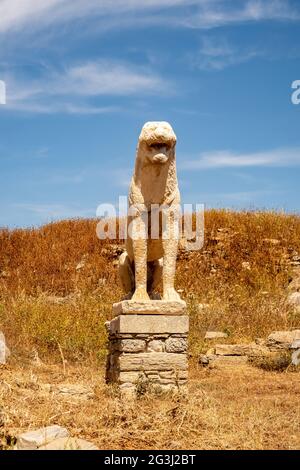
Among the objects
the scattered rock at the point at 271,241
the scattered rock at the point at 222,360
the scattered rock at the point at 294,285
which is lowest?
the scattered rock at the point at 222,360

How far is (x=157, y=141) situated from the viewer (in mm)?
6246

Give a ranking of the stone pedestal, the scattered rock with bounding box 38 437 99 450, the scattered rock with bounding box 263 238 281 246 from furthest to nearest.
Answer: the scattered rock with bounding box 263 238 281 246 < the stone pedestal < the scattered rock with bounding box 38 437 99 450

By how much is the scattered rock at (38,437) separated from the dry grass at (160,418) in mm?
203

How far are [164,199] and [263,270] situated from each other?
8783 mm

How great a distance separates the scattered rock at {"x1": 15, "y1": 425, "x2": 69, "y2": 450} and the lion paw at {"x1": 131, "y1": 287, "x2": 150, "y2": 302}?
2.04 metres

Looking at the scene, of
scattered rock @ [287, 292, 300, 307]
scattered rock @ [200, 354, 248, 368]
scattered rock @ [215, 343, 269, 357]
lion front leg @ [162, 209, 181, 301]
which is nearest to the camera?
lion front leg @ [162, 209, 181, 301]

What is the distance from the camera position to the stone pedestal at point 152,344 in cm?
622

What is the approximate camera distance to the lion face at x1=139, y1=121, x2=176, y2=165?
20.5 ft

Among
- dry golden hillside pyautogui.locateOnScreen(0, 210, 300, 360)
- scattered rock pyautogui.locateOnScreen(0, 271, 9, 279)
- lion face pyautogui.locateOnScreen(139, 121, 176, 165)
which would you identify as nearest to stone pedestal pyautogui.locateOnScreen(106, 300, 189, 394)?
lion face pyautogui.locateOnScreen(139, 121, 176, 165)

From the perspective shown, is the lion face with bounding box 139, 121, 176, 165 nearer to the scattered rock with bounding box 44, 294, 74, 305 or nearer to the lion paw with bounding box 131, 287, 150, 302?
the lion paw with bounding box 131, 287, 150, 302

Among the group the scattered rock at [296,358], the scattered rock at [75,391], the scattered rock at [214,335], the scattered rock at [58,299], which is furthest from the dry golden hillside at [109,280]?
the scattered rock at [75,391]

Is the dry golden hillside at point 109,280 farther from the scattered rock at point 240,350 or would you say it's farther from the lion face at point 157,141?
the lion face at point 157,141
